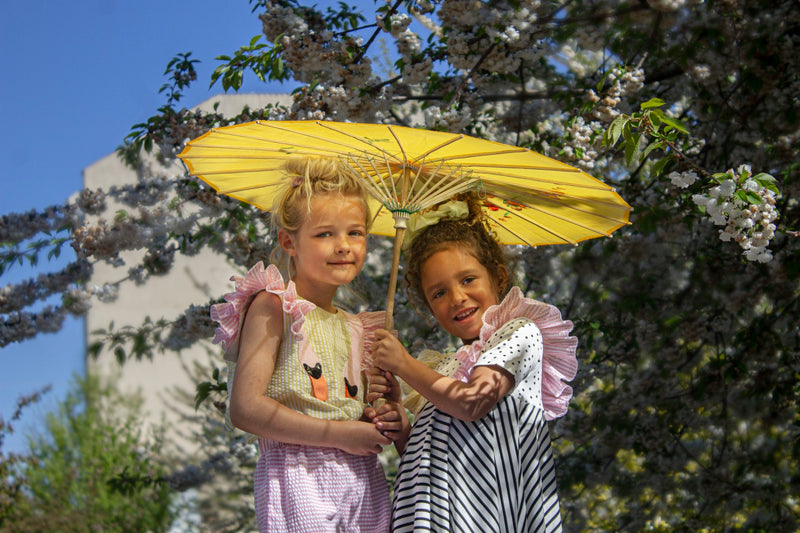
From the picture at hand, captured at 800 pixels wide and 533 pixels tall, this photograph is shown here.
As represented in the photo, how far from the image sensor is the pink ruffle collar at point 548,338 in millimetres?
1898

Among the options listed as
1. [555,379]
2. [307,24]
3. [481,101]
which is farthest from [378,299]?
[555,379]

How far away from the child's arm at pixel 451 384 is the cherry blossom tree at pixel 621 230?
4.71 feet

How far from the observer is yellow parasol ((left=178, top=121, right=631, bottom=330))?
1.82 metres

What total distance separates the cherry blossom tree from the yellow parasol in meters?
0.80

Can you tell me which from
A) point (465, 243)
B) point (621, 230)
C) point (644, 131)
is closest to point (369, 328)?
point (465, 243)

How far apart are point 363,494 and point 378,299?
229 cm

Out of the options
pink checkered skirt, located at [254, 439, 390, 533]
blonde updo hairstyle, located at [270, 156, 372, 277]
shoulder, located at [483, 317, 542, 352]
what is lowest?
pink checkered skirt, located at [254, 439, 390, 533]

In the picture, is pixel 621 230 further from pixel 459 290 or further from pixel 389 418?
pixel 389 418

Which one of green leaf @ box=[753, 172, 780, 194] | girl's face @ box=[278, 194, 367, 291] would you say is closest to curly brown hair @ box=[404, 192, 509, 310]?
girl's face @ box=[278, 194, 367, 291]

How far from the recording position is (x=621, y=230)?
4.10 m

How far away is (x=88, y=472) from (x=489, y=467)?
28.0 ft

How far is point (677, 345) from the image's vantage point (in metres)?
4.09

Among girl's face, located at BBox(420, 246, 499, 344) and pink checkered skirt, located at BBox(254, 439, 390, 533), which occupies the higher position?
girl's face, located at BBox(420, 246, 499, 344)

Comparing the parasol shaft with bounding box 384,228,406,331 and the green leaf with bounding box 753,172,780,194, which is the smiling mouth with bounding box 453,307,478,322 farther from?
the green leaf with bounding box 753,172,780,194
